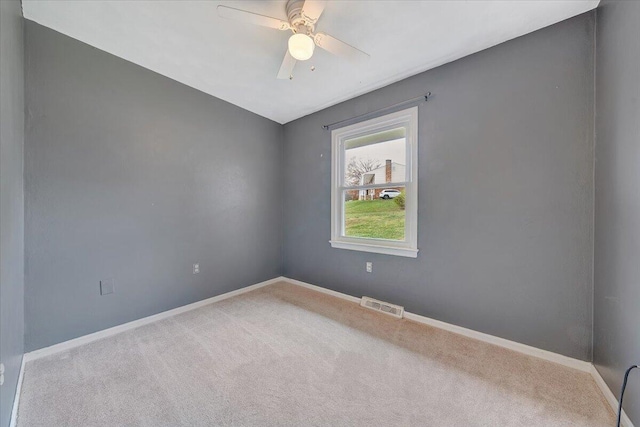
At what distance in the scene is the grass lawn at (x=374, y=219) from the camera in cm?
273

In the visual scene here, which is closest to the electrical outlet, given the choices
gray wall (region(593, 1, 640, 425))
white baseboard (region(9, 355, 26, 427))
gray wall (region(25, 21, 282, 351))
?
gray wall (region(25, 21, 282, 351))

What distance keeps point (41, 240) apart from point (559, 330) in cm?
409

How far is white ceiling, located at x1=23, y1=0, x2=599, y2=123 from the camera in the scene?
5.47 feet

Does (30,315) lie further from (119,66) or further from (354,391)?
(354,391)

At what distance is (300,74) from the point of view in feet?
8.12

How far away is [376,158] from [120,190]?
2722mm

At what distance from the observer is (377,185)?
287cm

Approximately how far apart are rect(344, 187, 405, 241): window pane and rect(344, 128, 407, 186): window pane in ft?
0.48

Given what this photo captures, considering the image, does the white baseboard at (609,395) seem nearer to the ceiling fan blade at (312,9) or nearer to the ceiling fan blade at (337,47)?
the ceiling fan blade at (337,47)

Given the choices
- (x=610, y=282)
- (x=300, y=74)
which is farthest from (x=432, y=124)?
(x=610, y=282)

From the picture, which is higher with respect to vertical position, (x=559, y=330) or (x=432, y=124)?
(x=432, y=124)

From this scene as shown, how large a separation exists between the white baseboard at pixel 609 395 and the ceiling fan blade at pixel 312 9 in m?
2.90

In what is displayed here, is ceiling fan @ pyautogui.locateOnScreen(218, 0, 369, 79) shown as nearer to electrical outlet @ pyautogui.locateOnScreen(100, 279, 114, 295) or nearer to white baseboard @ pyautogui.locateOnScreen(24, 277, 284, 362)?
electrical outlet @ pyautogui.locateOnScreen(100, 279, 114, 295)

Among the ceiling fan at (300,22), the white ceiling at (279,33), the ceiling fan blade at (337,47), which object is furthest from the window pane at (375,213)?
the ceiling fan at (300,22)
